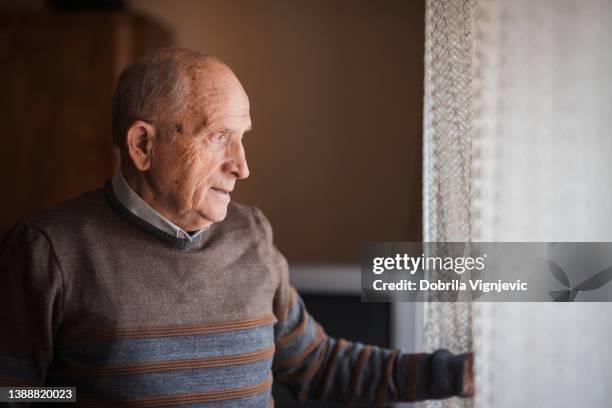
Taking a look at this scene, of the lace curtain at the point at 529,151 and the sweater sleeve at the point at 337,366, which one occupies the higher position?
the lace curtain at the point at 529,151

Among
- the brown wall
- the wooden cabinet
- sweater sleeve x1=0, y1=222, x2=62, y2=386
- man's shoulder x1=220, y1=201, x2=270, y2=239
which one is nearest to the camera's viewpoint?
sweater sleeve x1=0, y1=222, x2=62, y2=386

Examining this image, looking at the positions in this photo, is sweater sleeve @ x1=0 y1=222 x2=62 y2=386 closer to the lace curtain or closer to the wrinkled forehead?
the wrinkled forehead

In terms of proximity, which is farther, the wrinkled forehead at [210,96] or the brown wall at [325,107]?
the brown wall at [325,107]

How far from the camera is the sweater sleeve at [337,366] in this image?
1.26m

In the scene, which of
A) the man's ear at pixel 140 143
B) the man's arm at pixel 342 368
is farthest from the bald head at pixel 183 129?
the man's arm at pixel 342 368

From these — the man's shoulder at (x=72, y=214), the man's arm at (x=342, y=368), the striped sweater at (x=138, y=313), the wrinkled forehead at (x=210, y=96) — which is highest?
the wrinkled forehead at (x=210, y=96)

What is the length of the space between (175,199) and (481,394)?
2.26 feet

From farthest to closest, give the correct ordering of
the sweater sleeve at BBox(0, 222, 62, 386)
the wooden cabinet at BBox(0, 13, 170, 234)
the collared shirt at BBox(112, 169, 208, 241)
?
1. the wooden cabinet at BBox(0, 13, 170, 234)
2. the collared shirt at BBox(112, 169, 208, 241)
3. the sweater sleeve at BBox(0, 222, 62, 386)

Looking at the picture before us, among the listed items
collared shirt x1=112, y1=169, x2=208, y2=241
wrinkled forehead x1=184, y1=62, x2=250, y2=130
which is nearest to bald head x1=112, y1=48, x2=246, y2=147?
wrinkled forehead x1=184, y1=62, x2=250, y2=130

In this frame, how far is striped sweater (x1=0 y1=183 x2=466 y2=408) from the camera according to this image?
3.39 feet

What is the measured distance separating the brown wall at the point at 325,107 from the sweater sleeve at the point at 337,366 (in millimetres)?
940

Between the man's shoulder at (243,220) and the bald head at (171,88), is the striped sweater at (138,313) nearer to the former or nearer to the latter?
the man's shoulder at (243,220)

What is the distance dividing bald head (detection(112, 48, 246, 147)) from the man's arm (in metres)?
0.46

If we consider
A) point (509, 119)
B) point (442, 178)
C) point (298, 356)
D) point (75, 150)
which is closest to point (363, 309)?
A: point (298, 356)
